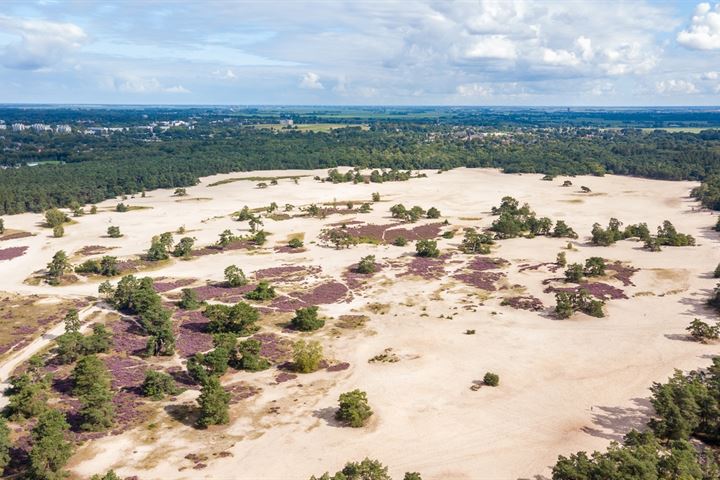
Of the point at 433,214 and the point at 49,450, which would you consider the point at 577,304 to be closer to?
the point at 433,214

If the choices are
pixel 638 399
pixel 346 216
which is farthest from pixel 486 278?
pixel 346 216

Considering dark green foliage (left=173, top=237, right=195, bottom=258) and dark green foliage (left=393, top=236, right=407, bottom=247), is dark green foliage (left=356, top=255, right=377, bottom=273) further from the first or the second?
dark green foliage (left=173, top=237, right=195, bottom=258)

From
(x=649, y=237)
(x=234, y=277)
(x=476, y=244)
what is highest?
(x=649, y=237)

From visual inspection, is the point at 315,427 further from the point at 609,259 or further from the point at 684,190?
the point at 684,190

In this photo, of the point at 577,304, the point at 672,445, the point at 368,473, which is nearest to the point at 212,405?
the point at 368,473

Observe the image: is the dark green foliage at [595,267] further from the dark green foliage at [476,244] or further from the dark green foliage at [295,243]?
the dark green foliage at [295,243]

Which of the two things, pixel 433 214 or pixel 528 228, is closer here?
pixel 528 228

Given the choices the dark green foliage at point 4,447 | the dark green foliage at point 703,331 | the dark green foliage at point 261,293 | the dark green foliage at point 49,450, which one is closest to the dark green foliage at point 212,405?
the dark green foliage at point 49,450
